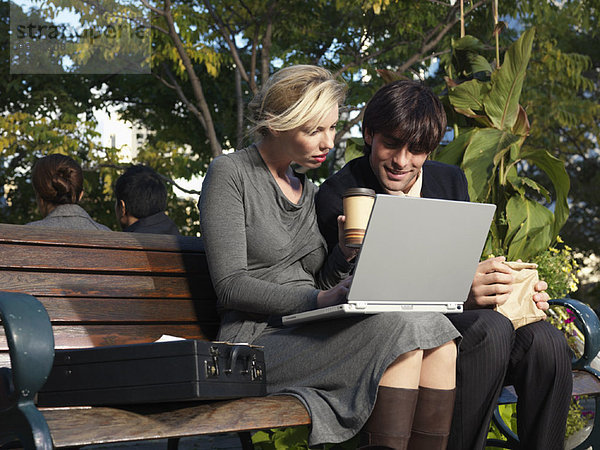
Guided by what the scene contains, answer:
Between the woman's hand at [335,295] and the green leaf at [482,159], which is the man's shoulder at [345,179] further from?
the green leaf at [482,159]

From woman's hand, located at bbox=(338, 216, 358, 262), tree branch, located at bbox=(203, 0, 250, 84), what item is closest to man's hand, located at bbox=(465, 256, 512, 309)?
woman's hand, located at bbox=(338, 216, 358, 262)

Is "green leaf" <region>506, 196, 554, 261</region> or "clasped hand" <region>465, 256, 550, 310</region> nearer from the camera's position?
"clasped hand" <region>465, 256, 550, 310</region>

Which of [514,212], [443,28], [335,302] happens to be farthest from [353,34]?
[335,302]

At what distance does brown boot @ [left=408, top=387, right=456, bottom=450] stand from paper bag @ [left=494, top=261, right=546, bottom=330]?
504mm

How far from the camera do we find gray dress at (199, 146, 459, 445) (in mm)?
2402

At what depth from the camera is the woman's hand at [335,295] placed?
2387mm

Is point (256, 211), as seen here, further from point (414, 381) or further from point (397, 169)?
point (414, 381)

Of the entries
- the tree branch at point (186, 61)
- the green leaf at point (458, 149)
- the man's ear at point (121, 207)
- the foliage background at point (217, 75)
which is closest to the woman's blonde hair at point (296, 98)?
the man's ear at point (121, 207)

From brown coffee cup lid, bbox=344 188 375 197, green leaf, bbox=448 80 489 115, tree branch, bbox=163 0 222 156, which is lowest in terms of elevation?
brown coffee cup lid, bbox=344 188 375 197

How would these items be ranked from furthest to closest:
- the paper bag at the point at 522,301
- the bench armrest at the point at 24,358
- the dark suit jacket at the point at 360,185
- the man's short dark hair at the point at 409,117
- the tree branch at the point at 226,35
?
the tree branch at the point at 226,35 → the dark suit jacket at the point at 360,185 → the man's short dark hair at the point at 409,117 → the paper bag at the point at 522,301 → the bench armrest at the point at 24,358

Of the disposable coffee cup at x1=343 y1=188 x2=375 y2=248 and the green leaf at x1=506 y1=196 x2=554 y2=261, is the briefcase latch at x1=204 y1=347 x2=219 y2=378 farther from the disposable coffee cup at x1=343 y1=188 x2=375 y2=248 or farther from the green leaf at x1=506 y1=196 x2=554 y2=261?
the green leaf at x1=506 y1=196 x2=554 y2=261

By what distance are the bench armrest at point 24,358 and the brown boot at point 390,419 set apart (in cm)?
94

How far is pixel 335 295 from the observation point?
8.00 feet

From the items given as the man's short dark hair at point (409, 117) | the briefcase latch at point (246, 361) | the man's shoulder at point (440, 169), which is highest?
the man's short dark hair at point (409, 117)
